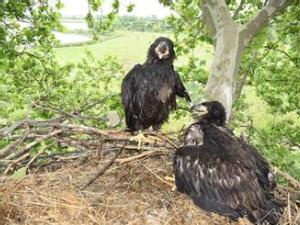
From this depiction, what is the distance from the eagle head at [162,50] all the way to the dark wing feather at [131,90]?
0.76ft

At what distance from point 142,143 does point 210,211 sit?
1.14 m

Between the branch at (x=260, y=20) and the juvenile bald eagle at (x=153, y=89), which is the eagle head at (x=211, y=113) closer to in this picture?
the juvenile bald eagle at (x=153, y=89)

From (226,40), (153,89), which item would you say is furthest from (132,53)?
(226,40)

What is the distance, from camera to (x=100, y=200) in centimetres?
A: 382

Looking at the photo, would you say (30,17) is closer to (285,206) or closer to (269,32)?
(269,32)

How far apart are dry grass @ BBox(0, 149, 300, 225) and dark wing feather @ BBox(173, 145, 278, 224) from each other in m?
0.09

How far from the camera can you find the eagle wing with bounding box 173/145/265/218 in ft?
12.1

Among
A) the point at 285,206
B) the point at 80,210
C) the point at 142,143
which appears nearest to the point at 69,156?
the point at 142,143

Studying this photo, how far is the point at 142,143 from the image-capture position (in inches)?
181

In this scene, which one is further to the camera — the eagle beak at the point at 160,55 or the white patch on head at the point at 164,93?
the eagle beak at the point at 160,55

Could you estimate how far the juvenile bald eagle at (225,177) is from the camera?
3.68 m

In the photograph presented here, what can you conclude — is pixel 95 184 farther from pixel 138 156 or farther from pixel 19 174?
pixel 19 174

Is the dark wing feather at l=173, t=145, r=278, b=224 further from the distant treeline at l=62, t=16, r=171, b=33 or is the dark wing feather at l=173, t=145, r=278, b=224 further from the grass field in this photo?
the grass field

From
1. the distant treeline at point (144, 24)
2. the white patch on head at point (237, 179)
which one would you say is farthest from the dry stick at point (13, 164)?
the distant treeline at point (144, 24)
